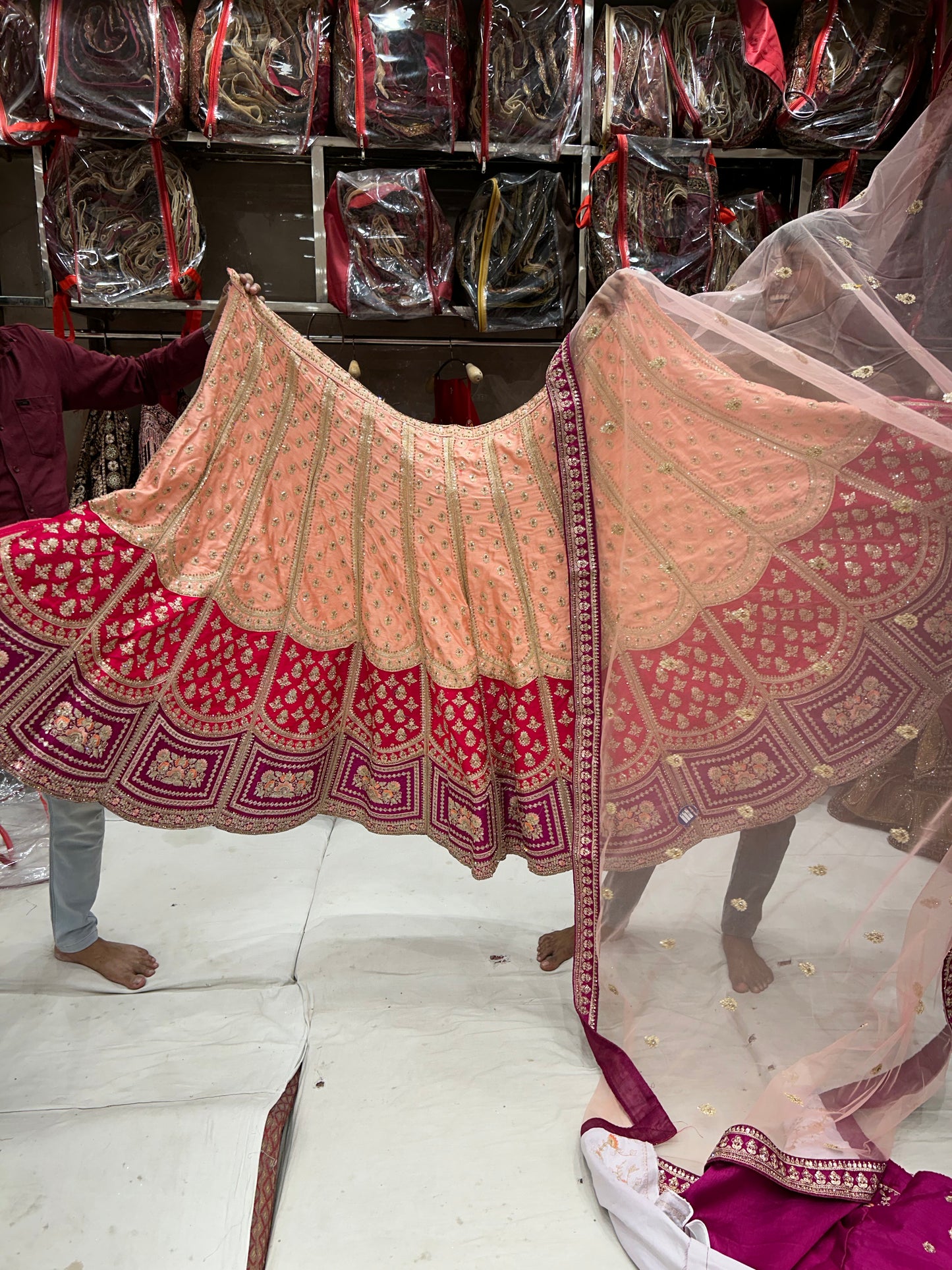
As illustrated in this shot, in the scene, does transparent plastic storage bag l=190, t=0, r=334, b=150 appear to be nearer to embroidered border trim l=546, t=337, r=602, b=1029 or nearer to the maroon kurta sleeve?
the maroon kurta sleeve

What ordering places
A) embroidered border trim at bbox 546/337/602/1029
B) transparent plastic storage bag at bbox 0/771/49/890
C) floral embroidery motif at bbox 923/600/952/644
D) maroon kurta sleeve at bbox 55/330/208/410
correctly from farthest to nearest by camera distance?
transparent plastic storage bag at bbox 0/771/49/890 < maroon kurta sleeve at bbox 55/330/208/410 < embroidered border trim at bbox 546/337/602/1029 < floral embroidery motif at bbox 923/600/952/644

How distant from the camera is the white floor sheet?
1.10 m

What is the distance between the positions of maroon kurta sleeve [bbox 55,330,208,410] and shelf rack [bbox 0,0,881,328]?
623 mm

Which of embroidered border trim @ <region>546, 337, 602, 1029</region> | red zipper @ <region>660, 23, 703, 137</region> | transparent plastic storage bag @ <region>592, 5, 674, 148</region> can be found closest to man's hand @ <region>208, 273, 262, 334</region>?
embroidered border trim @ <region>546, 337, 602, 1029</region>

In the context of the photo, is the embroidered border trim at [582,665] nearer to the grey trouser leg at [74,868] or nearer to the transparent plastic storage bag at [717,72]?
the grey trouser leg at [74,868]

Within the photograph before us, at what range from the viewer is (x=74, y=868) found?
1.51 metres

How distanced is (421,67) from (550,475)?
1624 mm

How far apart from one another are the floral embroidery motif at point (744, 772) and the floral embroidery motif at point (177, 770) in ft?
2.74

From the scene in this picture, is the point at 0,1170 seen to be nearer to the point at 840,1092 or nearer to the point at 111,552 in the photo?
the point at 111,552

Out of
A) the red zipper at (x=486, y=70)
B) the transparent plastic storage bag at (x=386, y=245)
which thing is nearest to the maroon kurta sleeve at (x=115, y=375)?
the transparent plastic storage bag at (x=386, y=245)

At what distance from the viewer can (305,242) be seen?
2680 millimetres

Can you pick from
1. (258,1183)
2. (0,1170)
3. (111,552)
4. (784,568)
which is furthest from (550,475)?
(0,1170)

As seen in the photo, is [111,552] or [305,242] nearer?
[111,552]

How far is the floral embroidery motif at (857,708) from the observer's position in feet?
3.62
